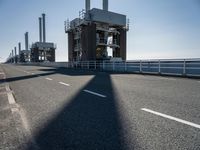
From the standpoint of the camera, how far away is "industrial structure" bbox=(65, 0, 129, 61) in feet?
133

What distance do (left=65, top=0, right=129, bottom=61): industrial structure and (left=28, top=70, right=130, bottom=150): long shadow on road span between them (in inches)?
1388

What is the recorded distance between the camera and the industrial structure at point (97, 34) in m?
40.7

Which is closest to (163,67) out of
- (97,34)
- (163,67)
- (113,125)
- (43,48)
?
(163,67)

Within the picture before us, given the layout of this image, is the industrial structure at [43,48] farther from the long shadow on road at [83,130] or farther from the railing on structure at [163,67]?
the long shadow on road at [83,130]

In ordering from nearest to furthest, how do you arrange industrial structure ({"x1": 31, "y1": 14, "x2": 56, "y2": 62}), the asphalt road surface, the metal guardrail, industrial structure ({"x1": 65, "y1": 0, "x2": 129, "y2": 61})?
the asphalt road surface
the metal guardrail
industrial structure ({"x1": 65, "y1": 0, "x2": 129, "y2": 61})
industrial structure ({"x1": 31, "y1": 14, "x2": 56, "y2": 62})

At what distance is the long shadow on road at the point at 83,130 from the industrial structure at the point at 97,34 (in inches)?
1388

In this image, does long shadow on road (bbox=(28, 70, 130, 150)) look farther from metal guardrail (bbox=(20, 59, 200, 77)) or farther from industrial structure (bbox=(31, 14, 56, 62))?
industrial structure (bbox=(31, 14, 56, 62))

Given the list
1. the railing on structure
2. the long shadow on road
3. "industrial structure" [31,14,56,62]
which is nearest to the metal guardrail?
the railing on structure

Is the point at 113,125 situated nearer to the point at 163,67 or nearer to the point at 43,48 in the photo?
the point at 163,67

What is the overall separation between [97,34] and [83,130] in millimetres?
39278

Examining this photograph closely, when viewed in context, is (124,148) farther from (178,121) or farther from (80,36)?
(80,36)

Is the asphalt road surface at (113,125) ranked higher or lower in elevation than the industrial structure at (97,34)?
lower

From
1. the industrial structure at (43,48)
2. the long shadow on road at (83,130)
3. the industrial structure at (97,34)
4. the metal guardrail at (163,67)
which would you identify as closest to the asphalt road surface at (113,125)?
the long shadow on road at (83,130)

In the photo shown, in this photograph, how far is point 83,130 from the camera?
13.7ft
